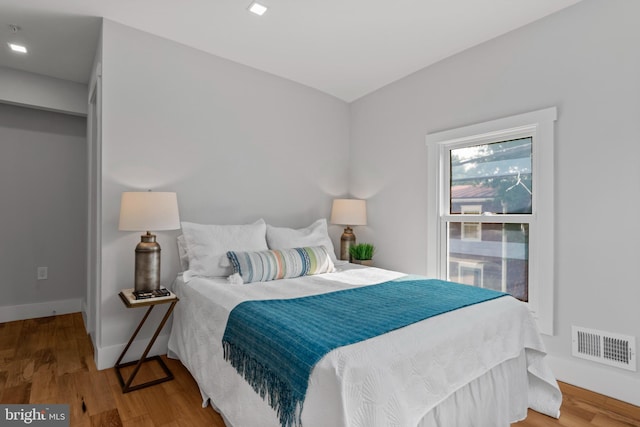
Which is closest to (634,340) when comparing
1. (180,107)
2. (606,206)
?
(606,206)

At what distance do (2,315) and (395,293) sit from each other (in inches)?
156

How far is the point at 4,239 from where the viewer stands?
11.4ft

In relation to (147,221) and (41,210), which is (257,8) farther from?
(41,210)

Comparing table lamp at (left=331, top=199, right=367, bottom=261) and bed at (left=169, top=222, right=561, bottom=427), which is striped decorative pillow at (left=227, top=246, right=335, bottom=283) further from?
table lamp at (left=331, top=199, right=367, bottom=261)

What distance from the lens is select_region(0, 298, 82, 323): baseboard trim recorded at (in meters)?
3.46

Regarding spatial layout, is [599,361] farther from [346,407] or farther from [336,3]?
[336,3]

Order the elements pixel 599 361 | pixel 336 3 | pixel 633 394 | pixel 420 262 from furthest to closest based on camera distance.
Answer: pixel 420 262, pixel 336 3, pixel 599 361, pixel 633 394

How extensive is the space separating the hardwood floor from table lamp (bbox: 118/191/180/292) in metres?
0.66

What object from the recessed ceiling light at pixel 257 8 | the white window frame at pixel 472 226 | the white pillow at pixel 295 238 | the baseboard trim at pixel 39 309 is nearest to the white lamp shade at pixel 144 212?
the white pillow at pixel 295 238

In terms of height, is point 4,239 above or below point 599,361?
above

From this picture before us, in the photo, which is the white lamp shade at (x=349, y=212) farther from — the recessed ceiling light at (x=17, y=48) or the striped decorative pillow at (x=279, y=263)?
the recessed ceiling light at (x=17, y=48)

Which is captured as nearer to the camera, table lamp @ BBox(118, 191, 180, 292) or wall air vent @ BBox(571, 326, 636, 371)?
wall air vent @ BBox(571, 326, 636, 371)

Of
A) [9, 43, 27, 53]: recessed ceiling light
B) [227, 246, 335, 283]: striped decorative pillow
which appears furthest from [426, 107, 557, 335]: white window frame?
[9, 43, 27, 53]: recessed ceiling light

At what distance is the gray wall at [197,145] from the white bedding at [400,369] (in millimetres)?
620
